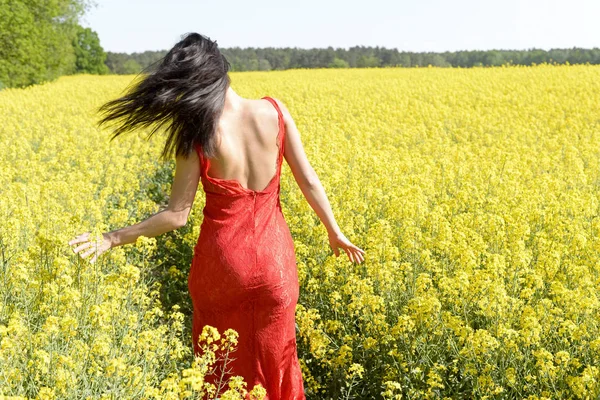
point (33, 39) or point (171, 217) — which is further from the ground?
point (33, 39)

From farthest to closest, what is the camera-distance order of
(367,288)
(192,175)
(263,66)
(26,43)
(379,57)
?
(379,57)
(263,66)
(26,43)
(367,288)
(192,175)

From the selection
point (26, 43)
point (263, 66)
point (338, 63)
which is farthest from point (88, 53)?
point (26, 43)

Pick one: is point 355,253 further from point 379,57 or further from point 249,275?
point 379,57

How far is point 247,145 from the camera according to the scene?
290 centimetres

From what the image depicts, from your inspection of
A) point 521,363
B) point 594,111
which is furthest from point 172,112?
point 594,111

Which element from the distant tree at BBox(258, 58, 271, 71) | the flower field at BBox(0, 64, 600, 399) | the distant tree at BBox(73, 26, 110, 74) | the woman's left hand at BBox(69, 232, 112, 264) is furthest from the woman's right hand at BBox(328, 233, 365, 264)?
the distant tree at BBox(73, 26, 110, 74)

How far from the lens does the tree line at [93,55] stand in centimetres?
3347

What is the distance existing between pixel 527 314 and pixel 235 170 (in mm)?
1772

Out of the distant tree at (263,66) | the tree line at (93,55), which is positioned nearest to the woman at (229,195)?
the tree line at (93,55)

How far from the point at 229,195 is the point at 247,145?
236 mm

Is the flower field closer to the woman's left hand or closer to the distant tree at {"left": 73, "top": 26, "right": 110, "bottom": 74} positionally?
the woman's left hand

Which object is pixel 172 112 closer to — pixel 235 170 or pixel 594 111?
pixel 235 170

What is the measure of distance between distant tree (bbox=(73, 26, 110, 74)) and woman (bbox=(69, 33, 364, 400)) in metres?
63.2

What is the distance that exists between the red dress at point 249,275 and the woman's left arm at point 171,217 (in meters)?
0.06
